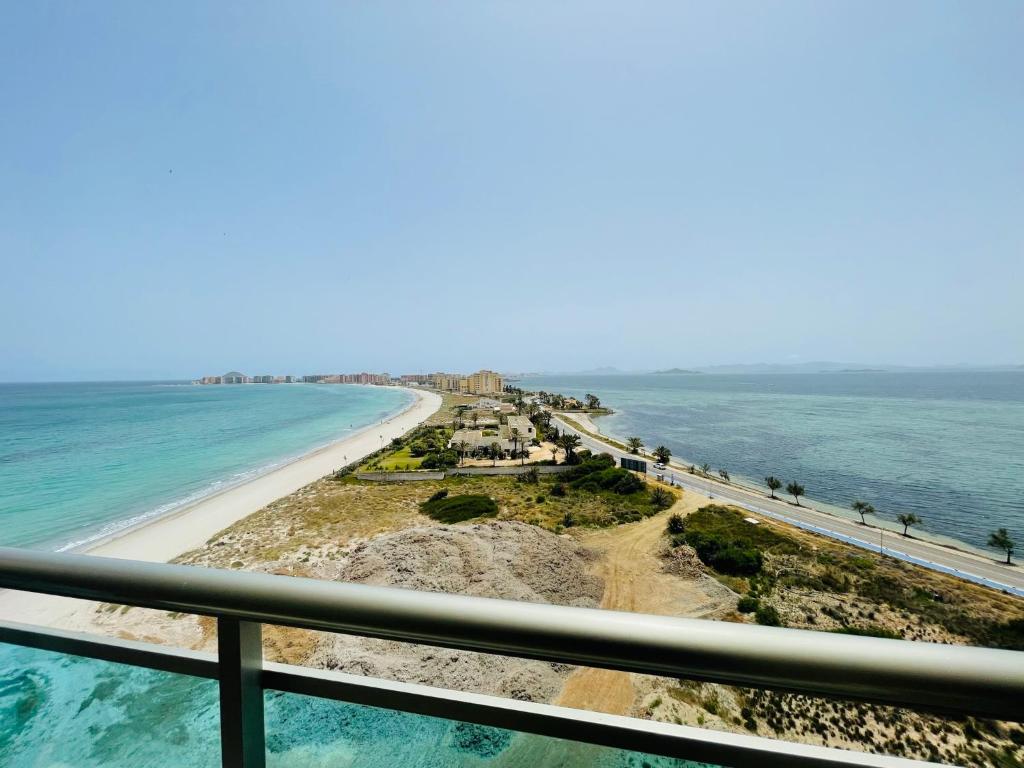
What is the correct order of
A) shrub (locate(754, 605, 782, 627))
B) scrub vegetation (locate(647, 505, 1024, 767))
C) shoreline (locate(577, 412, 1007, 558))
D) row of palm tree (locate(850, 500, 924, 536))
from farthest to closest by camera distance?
row of palm tree (locate(850, 500, 924, 536)), shoreline (locate(577, 412, 1007, 558)), shrub (locate(754, 605, 782, 627)), scrub vegetation (locate(647, 505, 1024, 767))

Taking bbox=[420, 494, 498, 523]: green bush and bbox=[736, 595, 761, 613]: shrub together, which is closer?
bbox=[736, 595, 761, 613]: shrub

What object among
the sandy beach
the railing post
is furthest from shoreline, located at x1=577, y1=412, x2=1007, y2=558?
A: the railing post

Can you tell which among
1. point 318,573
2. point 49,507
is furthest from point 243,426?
point 318,573

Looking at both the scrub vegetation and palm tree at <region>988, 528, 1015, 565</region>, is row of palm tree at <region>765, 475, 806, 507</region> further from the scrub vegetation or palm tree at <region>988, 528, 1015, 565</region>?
the scrub vegetation

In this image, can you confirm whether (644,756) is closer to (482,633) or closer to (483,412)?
(482,633)

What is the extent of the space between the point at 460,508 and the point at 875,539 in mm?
15471

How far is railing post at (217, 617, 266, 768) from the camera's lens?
0.69m

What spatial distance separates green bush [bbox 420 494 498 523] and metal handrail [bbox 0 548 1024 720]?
50.5 feet

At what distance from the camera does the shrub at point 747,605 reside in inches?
395

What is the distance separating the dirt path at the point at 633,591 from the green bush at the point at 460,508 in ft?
13.3

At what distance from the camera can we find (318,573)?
10719 millimetres

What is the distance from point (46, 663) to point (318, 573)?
11.3 m

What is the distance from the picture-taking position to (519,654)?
0.52 meters

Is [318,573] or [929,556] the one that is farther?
[929,556]
